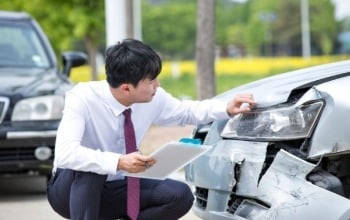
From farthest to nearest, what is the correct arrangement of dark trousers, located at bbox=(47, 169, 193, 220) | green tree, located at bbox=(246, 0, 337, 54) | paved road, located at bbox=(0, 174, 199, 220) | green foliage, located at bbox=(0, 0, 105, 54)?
green tree, located at bbox=(246, 0, 337, 54) → green foliage, located at bbox=(0, 0, 105, 54) → paved road, located at bbox=(0, 174, 199, 220) → dark trousers, located at bbox=(47, 169, 193, 220)

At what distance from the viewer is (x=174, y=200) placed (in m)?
3.96

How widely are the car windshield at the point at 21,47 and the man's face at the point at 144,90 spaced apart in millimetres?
4364

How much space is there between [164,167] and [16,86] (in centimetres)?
363

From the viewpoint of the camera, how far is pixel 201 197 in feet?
13.8

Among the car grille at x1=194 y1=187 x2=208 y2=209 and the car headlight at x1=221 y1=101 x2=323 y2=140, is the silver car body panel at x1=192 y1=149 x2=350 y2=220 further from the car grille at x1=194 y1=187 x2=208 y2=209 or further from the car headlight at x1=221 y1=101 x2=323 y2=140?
the car grille at x1=194 y1=187 x2=208 y2=209

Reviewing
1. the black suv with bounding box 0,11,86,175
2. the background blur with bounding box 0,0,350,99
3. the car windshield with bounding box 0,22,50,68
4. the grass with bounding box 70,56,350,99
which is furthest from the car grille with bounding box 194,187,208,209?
the background blur with bounding box 0,0,350,99

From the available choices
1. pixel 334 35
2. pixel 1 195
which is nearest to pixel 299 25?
pixel 334 35

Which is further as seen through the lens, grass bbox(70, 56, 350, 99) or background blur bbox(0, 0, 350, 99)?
background blur bbox(0, 0, 350, 99)

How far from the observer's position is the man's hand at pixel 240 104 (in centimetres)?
382

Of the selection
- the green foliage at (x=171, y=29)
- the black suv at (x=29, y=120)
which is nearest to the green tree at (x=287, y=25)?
the green foliage at (x=171, y=29)

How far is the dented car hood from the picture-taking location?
3703 millimetres

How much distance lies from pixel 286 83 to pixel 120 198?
3.12 feet

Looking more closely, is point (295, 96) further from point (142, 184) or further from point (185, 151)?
point (142, 184)

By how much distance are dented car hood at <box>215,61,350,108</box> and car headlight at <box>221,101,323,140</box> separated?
66mm
